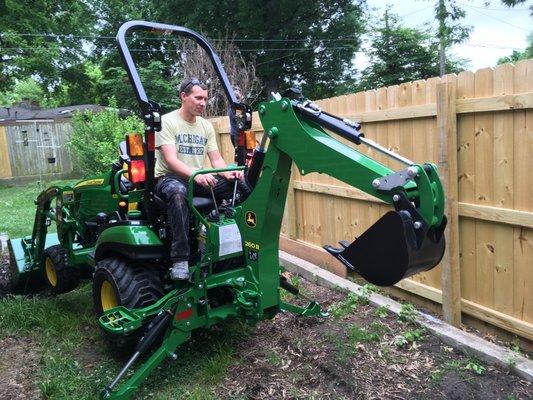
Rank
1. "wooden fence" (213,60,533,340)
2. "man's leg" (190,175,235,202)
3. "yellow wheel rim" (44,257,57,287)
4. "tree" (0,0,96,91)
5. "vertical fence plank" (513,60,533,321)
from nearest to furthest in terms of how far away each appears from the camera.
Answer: "vertical fence plank" (513,60,533,321)
"wooden fence" (213,60,533,340)
"man's leg" (190,175,235,202)
"yellow wheel rim" (44,257,57,287)
"tree" (0,0,96,91)

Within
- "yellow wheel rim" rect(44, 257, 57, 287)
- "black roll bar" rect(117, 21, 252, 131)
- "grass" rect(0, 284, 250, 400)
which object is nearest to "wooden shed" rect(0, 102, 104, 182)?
"yellow wheel rim" rect(44, 257, 57, 287)

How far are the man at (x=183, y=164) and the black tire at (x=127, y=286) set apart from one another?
0.85 ft

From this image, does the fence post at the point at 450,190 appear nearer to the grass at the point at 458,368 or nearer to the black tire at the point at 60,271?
the grass at the point at 458,368

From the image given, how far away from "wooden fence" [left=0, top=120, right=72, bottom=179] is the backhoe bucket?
16.0 m

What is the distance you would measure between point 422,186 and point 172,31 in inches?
94.6

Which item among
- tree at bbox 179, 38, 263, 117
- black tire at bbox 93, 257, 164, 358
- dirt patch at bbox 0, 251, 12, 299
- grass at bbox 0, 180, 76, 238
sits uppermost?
tree at bbox 179, 38, 263, 117

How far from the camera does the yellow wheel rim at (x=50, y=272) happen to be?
491 cm

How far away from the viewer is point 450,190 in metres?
3.85

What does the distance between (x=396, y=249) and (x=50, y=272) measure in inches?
156

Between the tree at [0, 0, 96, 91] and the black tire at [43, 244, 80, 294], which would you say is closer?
the black tire at [43, 244, 80, 294]

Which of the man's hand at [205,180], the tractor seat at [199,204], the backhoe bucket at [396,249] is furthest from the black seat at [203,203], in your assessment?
the backhoe bucket at [396,249]

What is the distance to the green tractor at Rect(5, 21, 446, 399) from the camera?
2322mm

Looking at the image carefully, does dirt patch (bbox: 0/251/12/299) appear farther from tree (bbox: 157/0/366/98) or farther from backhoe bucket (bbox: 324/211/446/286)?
tree (bbox: 157/0/366/98)

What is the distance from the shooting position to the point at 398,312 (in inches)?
165
